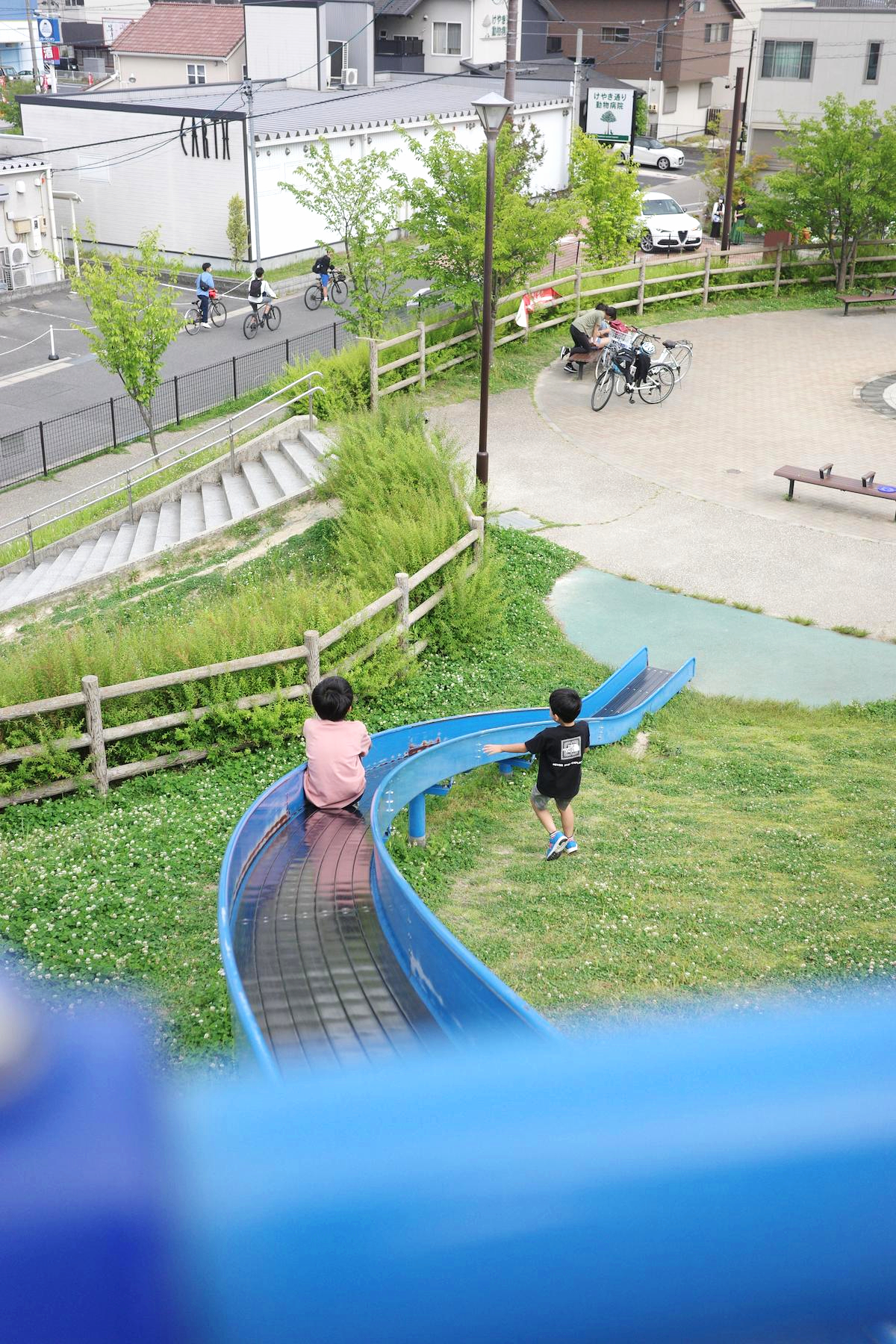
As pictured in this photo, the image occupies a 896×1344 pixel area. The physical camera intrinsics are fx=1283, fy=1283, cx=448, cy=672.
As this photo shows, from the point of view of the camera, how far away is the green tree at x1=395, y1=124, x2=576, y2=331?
23219 millimetres

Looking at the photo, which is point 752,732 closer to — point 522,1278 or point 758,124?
point 522,1278

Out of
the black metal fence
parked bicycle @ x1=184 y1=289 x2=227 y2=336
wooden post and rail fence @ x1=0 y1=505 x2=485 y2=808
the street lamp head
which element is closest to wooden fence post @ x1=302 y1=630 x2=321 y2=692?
wooden post and rail fence @ x1=0 y1=505 x2=485 y2=808

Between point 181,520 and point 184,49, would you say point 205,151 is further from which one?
point 184,49

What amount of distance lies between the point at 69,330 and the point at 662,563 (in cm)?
2187

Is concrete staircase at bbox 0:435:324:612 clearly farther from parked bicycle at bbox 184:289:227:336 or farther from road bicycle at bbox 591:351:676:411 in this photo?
parked bicycle at bbox 184:289:227:336

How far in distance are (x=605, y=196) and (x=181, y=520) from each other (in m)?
14.7

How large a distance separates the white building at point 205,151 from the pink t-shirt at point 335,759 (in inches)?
1073

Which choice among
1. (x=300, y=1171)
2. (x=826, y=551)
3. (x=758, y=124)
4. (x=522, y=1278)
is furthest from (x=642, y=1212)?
(x=758, y=124)

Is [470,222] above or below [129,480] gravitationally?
above

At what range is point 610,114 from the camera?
4484 cm

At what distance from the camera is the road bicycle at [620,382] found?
22.5 metres

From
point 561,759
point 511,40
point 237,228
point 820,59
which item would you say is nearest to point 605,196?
point 511,40

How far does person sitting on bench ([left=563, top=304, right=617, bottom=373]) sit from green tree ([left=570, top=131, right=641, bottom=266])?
557 centimetres

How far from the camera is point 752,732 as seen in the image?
12.2 m
